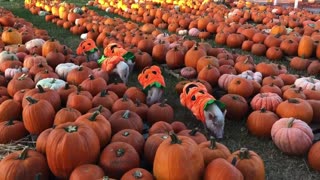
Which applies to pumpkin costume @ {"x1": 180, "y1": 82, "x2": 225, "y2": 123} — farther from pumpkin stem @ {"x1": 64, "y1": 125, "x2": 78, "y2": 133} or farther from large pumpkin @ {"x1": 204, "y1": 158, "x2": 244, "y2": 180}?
pumpkin stem @ {"x1": 64, "y1": 125, "x2": 78, "y2": 133}

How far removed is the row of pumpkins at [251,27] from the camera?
7367mm

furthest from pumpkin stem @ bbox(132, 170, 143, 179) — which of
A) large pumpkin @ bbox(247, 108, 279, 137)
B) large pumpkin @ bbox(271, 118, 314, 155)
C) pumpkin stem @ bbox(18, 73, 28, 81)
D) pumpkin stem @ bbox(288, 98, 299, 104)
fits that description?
pumpkin stem @ bbox(18, 73, 28, 81)

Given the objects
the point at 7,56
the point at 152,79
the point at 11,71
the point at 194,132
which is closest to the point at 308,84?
the point at 152,79

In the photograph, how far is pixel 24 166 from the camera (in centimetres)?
282

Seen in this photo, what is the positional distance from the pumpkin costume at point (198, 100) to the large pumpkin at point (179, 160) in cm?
159

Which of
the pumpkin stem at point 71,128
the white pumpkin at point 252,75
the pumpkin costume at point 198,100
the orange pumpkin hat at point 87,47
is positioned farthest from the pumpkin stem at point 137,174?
the orange pumpkin hat at point 87,47

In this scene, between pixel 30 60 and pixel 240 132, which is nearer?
pixel 240 132

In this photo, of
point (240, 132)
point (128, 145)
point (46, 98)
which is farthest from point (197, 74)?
point (128, 145)

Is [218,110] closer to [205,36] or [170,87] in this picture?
[170,87]

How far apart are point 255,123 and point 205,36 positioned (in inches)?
211

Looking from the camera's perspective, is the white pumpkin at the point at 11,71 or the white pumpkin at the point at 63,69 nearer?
the white pumpkin at the point at 11,71

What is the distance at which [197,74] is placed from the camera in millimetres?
6027

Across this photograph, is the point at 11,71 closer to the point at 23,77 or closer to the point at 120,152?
the point at 23,77

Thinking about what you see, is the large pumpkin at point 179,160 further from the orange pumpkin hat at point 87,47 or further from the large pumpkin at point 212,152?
the orange pumpkin hat at point 87,47
